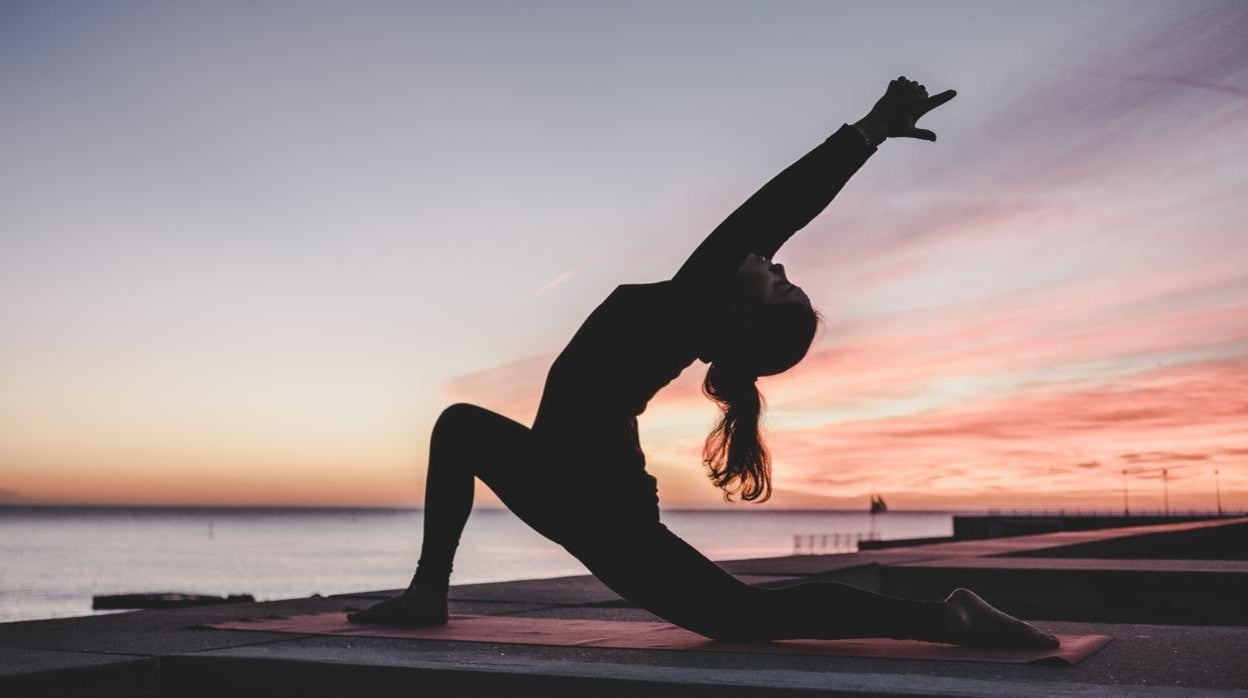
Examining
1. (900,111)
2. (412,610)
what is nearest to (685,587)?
(412,610)

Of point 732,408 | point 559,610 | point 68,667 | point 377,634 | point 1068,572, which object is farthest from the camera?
point 1068,572

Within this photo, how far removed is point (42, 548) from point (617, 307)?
14408 cm

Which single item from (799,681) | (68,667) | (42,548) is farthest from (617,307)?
(42,548)

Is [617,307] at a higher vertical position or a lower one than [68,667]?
higher

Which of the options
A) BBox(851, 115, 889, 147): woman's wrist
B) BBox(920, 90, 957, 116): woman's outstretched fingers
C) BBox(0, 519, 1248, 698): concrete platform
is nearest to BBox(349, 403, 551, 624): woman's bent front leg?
BBox(0, 519, 1248, 698): concrete platform

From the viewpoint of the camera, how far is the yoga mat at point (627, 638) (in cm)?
352

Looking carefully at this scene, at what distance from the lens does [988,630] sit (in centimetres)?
362

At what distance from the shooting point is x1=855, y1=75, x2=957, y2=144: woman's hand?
369 cm

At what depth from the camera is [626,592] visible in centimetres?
381

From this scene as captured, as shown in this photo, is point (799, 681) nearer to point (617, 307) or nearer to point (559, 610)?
point (617, 307)

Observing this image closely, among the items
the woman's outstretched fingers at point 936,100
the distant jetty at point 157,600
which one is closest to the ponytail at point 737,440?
the woman's outstretched fingers at point 936,100

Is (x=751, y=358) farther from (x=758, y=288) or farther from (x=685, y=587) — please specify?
(x=685, y=587)

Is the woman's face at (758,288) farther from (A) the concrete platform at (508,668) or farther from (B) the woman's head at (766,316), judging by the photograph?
(A) the concrete platform at (508,668)

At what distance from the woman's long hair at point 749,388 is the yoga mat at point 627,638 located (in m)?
0.54
